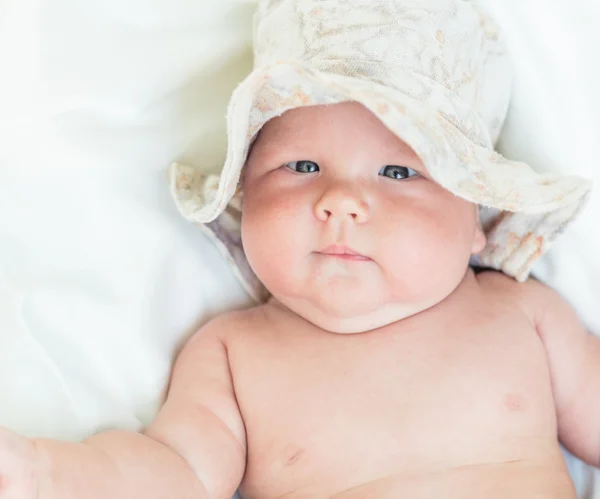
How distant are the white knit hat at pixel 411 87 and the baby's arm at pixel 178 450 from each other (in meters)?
0.22

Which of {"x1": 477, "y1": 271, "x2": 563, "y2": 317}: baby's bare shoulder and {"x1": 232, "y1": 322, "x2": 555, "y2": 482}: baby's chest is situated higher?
{"x1": 477, "y1": 271, "x2": 563, "y2": 317}: baby's bare shoulder

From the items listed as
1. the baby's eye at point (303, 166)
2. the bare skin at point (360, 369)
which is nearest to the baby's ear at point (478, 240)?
the bare skin at point (360, 369)

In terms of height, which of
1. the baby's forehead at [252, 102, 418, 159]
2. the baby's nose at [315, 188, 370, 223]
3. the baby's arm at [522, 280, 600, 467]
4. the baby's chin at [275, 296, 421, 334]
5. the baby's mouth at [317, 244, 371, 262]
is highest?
the baby's forehead at [252, 102, 418, 159]

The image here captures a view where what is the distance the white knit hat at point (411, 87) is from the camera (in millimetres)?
901

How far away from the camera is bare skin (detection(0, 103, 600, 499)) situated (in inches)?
39.0

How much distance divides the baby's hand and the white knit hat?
1.26 feet

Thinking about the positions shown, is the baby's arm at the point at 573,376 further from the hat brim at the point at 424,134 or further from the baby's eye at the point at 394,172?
the baby's eye at the point at 394,172

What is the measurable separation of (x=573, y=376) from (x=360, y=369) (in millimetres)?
308

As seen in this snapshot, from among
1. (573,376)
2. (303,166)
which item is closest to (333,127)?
(303,166)

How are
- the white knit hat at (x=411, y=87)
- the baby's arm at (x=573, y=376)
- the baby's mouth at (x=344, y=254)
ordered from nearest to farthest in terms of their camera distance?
1. the white knit hat at (x=411, y=87)
2. the baby's mouth at (x=344, y=254)
3. the baby's arm at (x=573, y=376)

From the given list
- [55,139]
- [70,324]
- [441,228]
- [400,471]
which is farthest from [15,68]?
[400,471]

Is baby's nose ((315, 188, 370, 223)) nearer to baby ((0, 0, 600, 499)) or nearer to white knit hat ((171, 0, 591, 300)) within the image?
baby ((0, 0, 600, 499))

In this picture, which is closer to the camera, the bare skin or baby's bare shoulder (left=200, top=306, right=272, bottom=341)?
the bare skin

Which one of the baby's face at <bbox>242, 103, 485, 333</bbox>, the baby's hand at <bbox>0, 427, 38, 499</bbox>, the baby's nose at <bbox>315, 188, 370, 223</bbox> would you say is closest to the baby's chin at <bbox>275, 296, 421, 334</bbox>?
the baby's face at <bbox>242, 103, 485, 333</bbox>
